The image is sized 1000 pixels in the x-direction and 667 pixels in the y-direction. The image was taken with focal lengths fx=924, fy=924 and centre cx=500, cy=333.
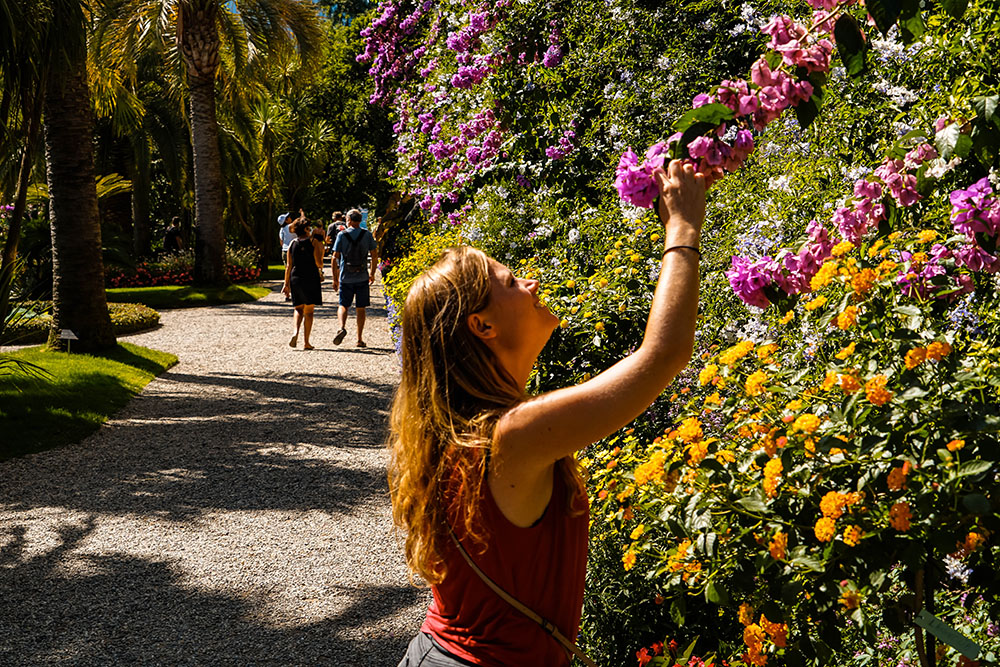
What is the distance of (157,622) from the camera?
4043 millimetres

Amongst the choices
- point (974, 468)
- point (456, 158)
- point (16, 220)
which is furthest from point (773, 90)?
point (16, 220)

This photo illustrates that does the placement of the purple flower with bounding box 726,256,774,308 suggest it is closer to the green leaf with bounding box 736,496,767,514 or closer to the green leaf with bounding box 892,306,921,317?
the green leaf with bounding box 892,306,921,317

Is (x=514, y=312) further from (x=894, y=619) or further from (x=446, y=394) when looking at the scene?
(x=894, y=619)

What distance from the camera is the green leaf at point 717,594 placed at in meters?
2.03

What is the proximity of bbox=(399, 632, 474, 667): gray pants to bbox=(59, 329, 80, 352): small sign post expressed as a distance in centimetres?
970

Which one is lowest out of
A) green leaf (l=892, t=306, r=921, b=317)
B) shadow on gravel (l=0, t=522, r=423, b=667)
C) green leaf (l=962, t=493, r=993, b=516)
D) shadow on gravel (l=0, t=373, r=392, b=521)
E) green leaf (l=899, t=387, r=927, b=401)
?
shadow on gravel (l=0, t=522, r=423, b=667)

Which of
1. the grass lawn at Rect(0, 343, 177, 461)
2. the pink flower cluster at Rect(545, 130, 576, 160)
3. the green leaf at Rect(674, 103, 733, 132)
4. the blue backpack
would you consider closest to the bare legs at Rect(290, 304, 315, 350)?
the blue backpack

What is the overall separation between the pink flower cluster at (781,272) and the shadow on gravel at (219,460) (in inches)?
152

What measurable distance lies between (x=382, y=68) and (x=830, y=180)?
865cm

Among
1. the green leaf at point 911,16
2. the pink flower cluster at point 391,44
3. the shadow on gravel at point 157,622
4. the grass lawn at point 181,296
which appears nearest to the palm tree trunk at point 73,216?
the pink flower cluster at point 391,44

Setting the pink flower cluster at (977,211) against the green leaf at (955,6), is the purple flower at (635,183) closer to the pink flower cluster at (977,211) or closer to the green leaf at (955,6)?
the green leaf at (955,6)

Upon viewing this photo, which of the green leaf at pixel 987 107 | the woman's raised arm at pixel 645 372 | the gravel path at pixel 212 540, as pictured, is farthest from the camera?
the gravel path at pixel 212 540

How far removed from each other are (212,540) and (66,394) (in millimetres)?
4187

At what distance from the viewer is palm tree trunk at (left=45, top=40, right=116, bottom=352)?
34.0ft
